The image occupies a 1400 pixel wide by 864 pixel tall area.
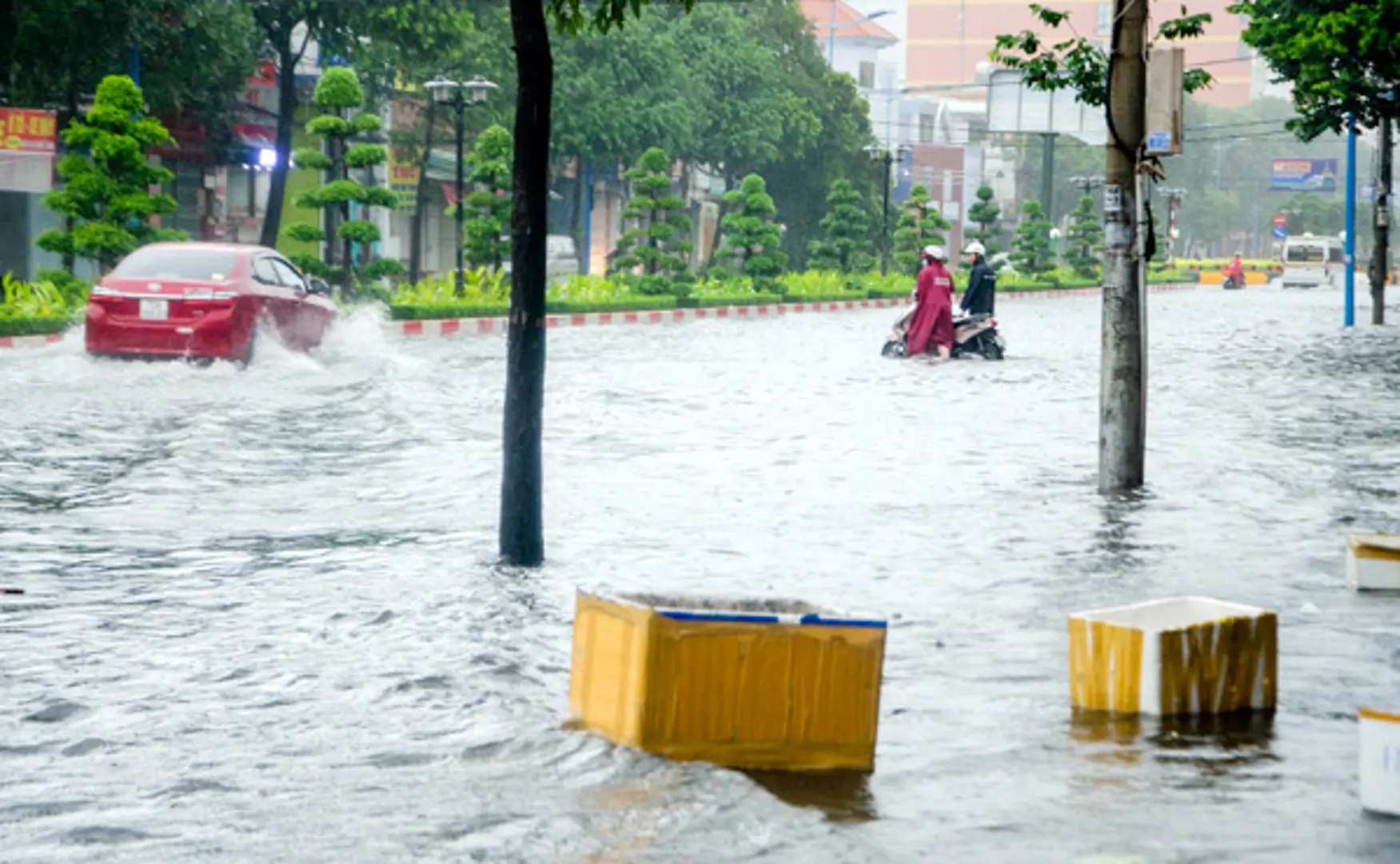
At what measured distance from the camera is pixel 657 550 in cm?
1164

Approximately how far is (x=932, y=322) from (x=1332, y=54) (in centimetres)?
653

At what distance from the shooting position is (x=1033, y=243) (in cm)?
8725

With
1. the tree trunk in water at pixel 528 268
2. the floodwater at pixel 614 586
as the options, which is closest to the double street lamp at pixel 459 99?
the floodwater at pixel 614 586

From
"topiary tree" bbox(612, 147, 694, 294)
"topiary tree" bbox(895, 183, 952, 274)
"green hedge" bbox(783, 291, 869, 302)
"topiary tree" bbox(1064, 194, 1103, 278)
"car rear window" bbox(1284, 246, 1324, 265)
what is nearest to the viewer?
"topiary tree" bbox(612, 147, 694, 294)

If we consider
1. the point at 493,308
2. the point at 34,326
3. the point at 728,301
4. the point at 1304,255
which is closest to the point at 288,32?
the point at 493,308

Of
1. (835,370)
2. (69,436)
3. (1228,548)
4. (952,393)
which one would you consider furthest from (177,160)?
(1228,548)

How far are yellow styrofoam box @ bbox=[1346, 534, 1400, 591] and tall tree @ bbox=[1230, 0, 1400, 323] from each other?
19899 mm

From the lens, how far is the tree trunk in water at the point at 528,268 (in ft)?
32.6

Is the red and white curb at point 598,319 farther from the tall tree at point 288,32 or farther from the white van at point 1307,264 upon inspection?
the white van at point 1307,264

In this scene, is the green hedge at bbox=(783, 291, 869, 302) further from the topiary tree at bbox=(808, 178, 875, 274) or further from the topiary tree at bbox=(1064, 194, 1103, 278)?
the topiary tree at bbox=(1064, 194, 1103, 278)

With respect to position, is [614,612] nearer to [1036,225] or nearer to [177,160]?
[177,160]

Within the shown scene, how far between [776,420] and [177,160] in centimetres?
2996

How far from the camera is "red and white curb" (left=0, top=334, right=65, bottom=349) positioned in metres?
28.5

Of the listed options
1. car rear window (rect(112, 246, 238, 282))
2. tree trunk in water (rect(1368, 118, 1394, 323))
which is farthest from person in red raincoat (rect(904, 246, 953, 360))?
tree trunk in water (rect(1368, 118, 1394, 323))
